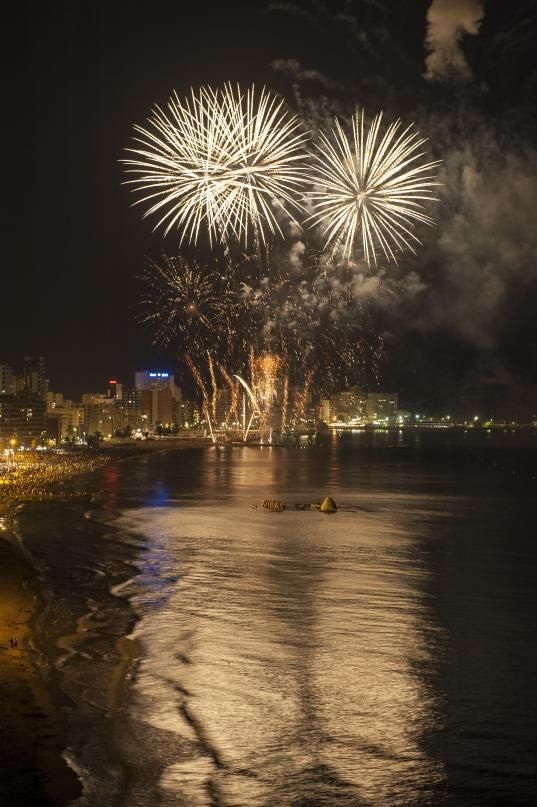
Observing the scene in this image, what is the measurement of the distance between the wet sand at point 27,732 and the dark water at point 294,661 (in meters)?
0.31

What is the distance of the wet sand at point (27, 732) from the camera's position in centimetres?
1221

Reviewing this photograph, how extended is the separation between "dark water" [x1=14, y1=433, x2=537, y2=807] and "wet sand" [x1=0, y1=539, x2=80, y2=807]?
0.31m

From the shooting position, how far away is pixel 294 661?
764 inches

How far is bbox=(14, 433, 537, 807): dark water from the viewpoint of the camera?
1320 cm


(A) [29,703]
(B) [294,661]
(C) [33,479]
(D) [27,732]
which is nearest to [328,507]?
(C) [33,479]

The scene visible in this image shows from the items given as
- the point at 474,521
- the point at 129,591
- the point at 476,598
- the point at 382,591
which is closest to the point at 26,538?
the point at 129,591

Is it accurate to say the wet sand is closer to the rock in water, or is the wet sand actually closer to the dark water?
the dark water

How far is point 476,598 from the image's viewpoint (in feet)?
90.5

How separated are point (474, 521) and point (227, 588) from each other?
85.5 ft

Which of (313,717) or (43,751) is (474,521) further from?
(43,751)

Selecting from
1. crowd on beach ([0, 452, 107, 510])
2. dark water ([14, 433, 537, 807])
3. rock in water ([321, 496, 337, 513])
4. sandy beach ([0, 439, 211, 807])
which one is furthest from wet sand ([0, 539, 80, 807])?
crowd on beach ([0, 452, 107, 510])

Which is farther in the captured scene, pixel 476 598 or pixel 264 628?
pixel 476 598

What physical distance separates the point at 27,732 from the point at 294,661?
657cm

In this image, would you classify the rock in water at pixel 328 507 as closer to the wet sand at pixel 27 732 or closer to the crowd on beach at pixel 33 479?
the crowd on beach at pixel 33 479
